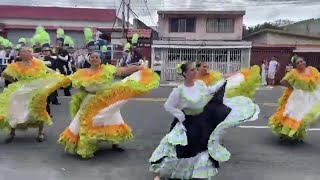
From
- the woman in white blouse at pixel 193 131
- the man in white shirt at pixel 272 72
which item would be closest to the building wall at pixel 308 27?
the man in white shirt at pixel 272 72

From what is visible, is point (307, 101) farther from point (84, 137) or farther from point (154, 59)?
point (154, 59)

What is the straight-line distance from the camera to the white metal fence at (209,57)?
30688 millimetres

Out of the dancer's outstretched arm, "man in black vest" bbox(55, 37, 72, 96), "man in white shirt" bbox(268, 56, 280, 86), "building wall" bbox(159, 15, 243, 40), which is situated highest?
"building wall" bbox(159, 15, 243, 40)

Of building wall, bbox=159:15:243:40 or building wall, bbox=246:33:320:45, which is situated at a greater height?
building wall, bbox=159:15:243:40

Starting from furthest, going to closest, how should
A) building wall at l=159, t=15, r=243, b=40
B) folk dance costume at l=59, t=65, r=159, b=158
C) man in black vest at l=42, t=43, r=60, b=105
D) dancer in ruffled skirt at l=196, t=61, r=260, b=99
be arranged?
building wall at l=159, t=15, r=243, b=40 → man in black vest at l=42, t=43, r=60, b=105 → dancer in ruffled skirt at l=196, t=61, r=260, b=99 → folk dance costume at l=59, t=65, r=159, b=158

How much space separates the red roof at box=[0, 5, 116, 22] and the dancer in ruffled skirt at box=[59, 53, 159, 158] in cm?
3920

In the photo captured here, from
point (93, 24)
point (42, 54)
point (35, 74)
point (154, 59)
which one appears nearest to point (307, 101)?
point (35, 74)

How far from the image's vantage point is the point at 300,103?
9.13 metres

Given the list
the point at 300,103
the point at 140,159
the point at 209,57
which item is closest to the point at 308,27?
the point at 209,57

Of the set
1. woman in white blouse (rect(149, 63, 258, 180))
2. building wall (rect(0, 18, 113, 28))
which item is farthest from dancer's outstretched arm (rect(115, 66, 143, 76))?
building wall (rect(0, 18, 113, 28))

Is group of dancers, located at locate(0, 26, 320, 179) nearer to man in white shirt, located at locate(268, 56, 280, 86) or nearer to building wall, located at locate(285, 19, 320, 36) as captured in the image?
man in white shirt, located at locate(268, 56, 280, 86)

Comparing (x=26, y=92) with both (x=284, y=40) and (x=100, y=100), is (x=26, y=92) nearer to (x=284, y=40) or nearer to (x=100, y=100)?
(x=100, y=100)

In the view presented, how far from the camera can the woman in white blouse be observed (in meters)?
6.14

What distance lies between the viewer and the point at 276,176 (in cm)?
741
